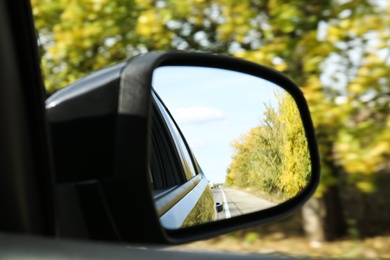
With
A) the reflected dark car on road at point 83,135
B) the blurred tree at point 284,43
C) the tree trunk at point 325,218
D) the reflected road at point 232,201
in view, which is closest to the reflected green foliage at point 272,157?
the reflected road at point 232,201

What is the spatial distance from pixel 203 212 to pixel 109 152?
1.54 feet

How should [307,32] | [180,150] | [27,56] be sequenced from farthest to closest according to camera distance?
[307,32] → [180,150] → [27,56]

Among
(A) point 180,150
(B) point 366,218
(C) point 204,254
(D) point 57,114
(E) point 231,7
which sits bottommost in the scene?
(B) point 366,218

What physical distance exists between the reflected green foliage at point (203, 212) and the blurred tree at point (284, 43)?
3373 mm

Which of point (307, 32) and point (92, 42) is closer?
point (307, 32)

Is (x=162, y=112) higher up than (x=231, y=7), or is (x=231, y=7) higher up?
(x=231, y=7)

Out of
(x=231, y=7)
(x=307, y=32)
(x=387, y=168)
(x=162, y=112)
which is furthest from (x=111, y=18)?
(x=162, y=112)

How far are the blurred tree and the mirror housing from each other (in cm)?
380

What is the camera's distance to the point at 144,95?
1172 millimetres

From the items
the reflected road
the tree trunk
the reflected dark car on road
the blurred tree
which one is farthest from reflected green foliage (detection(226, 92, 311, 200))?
the tree trunk

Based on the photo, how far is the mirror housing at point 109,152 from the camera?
1.12 meters

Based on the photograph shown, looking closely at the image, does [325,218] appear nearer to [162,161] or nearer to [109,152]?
[162,161]

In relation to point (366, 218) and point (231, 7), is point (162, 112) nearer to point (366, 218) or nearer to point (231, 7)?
point (231, 7)

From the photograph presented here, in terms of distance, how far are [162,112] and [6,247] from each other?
75cm
